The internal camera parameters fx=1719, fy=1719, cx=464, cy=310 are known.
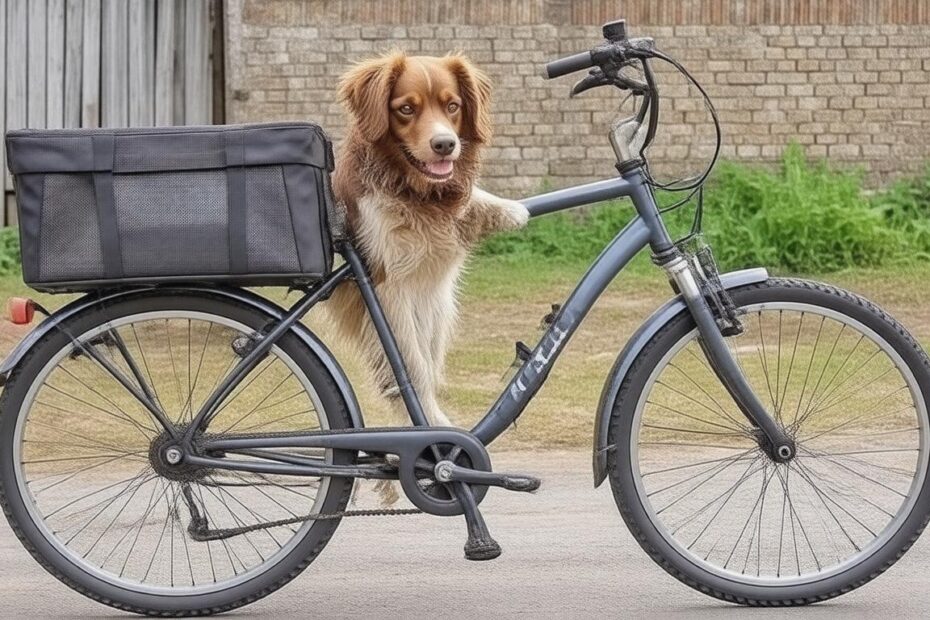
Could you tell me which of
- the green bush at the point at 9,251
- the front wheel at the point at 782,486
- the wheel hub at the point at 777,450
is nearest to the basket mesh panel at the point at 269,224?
the front wheel at the point at 782,486

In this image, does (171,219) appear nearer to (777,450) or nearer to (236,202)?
(236,202)

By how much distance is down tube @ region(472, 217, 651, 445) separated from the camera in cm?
436

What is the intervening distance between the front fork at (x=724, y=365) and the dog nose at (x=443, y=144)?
623 millimetres

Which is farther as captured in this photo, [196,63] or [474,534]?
[196,63]

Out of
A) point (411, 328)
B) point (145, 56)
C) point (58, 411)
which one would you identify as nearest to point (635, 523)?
point (411, 328)

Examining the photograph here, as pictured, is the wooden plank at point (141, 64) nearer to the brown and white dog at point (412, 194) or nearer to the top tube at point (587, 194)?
the brown and white dog at point (412, 194)

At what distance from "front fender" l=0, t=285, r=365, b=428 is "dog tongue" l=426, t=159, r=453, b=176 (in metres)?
0.52

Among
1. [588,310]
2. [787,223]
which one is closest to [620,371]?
[588,310]

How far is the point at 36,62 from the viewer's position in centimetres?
1270

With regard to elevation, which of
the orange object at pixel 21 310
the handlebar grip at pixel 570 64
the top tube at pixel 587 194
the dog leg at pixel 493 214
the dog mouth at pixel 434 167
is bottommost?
the orange object at pixel 21 310

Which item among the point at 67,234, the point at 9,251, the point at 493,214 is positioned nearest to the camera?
the point at 67,234

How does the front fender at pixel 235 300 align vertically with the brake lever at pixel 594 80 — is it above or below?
below

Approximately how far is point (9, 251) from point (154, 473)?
27.5 feet

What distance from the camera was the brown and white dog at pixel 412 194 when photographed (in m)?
4.41
